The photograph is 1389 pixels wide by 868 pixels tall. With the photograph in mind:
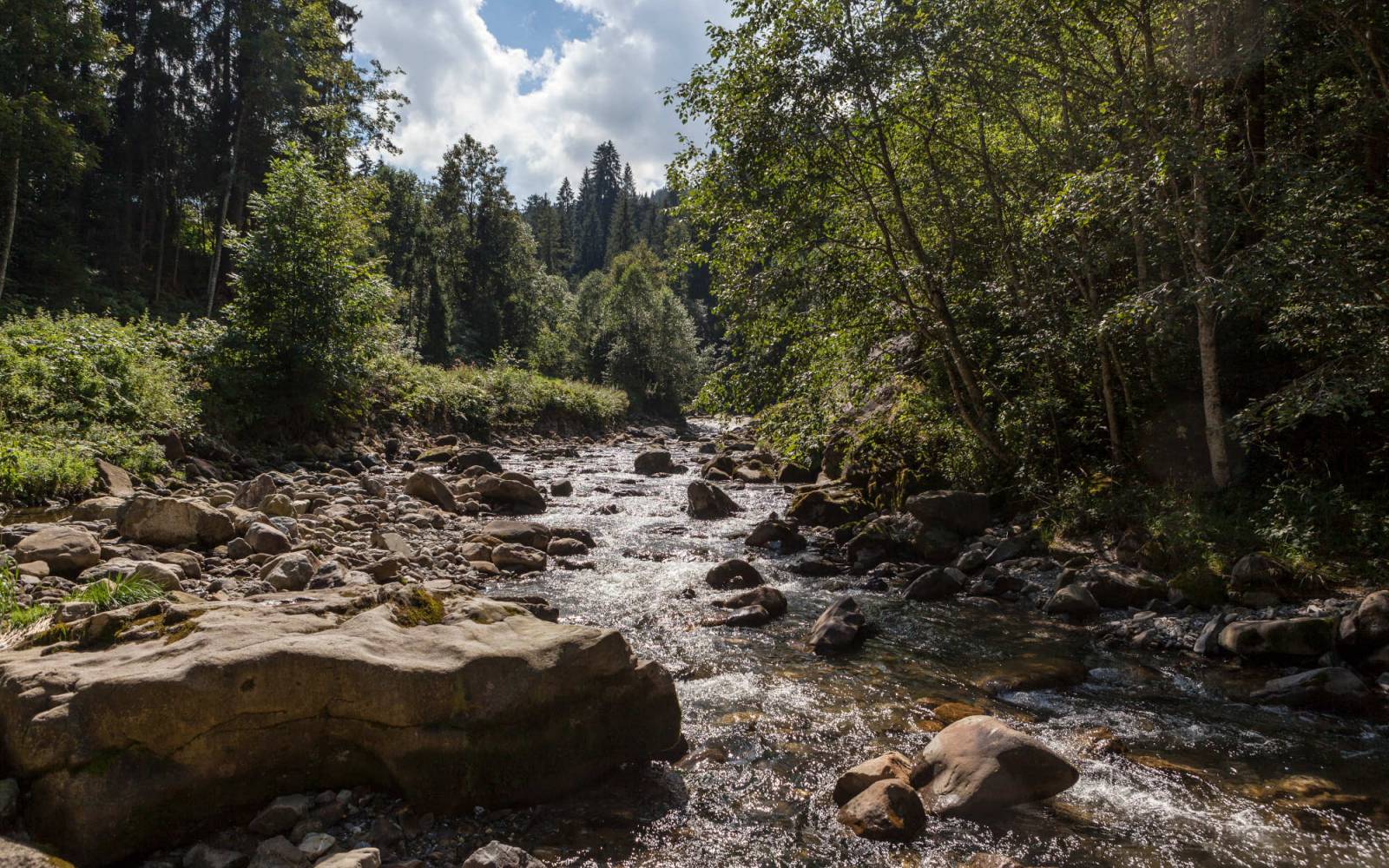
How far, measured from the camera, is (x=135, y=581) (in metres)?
5.85

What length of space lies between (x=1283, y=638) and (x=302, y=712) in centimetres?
898

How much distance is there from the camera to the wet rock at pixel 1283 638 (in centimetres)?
694

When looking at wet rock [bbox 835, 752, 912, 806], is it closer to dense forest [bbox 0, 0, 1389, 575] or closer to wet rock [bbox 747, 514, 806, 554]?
dense forest [bbox 0, 0, 1389, 575]

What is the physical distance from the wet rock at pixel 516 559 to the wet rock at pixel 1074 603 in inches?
290

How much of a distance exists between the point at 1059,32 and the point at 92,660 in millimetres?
14364

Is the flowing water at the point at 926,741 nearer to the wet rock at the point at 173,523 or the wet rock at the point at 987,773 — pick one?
the wet rock at the point at 987,773

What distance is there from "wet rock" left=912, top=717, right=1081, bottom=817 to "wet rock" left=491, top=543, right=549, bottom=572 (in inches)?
274

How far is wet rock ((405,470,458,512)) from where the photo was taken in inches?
559

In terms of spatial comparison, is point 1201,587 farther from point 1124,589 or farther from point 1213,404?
point 1213,404

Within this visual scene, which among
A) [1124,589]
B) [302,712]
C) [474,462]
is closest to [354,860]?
[302,712]

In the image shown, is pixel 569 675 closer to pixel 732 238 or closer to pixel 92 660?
pixel 92 660

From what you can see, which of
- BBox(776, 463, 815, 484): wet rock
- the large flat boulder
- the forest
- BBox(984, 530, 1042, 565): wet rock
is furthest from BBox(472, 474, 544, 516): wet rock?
the large flat boulder

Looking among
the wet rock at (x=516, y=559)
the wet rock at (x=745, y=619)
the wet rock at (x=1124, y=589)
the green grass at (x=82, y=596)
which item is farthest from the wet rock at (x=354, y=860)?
the wet rock at (x=1124, y=589)

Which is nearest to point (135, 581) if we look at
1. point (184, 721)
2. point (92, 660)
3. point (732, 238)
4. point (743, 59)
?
point (92, 660)
